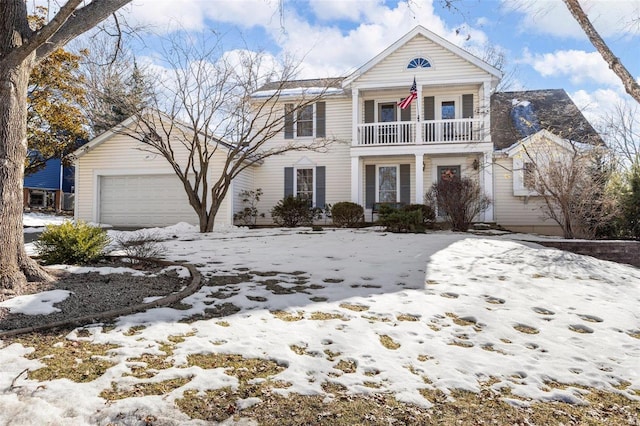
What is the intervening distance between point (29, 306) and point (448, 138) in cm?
1464

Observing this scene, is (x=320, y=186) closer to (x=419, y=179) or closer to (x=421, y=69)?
(x=419, y=179)

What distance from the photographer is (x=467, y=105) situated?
16.5 m

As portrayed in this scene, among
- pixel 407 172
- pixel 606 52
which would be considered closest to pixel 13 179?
pixel 606 52

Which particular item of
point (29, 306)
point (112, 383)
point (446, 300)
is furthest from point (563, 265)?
point (29, 306)

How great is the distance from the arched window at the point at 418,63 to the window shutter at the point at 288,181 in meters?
6.42

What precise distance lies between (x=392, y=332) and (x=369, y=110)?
1467 cm

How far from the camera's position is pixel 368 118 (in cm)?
1730

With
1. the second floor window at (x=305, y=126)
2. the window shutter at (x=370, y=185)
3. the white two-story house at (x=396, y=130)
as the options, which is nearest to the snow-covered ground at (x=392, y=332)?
the white two-story house at (x=396, y=130)

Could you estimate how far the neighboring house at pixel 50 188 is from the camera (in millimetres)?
25000

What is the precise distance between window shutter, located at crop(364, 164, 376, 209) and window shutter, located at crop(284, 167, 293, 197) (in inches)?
126

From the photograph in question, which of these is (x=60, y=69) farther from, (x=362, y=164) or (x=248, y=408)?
(x=248, y=408)

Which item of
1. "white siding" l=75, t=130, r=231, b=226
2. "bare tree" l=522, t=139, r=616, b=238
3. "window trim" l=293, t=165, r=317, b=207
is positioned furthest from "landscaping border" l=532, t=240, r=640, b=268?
"white siding" l=75, t=130, r=231, b=226

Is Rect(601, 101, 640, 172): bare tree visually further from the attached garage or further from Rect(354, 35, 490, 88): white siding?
the attached garage

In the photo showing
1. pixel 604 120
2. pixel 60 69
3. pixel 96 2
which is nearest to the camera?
pixel 96 2
